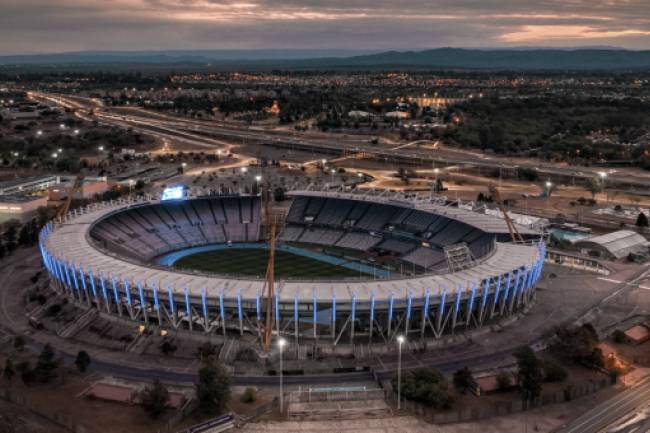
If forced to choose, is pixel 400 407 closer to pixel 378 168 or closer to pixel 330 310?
pixel 330 310

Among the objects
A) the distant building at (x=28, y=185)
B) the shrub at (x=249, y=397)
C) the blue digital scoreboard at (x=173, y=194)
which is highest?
the blue digital scoreboard at (x=173, y=194)

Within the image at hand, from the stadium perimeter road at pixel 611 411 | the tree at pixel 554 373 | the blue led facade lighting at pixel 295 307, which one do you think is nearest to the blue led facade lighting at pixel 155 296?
the blue led facade lighting at pixel 295 307

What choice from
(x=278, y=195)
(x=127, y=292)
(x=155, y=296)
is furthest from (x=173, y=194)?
(x=155, y=296)

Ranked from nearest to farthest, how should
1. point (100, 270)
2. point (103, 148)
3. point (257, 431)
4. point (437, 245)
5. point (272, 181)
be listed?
point (257, 431) → point (100, 270) → point (437, 245) → point (272, 181) → point (103, 148)

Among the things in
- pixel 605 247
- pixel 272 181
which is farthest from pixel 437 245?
pixel 272 181

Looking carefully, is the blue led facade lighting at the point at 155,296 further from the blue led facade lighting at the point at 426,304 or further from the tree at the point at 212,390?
the blue led facade lighting at the point at 426,304
